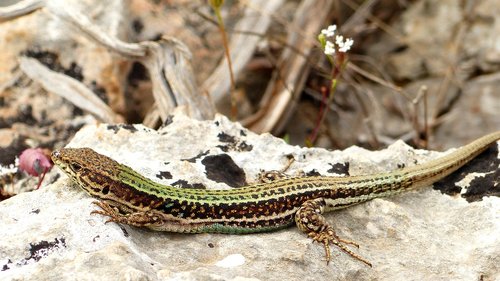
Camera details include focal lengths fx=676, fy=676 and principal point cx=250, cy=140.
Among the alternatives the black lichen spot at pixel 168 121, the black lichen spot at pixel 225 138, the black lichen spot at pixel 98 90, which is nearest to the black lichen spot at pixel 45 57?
the black lichen spot at pixel 98 90

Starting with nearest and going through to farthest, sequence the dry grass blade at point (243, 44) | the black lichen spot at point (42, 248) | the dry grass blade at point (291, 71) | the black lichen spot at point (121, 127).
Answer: the black lichen spot at point (42, 248) < the black lichen spot at point (121, 127) < the dry grass blade at point (243, 44) < the dry grass blade at point (291, 71)

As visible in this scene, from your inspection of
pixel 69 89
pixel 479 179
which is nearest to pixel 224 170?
pixel 479 179

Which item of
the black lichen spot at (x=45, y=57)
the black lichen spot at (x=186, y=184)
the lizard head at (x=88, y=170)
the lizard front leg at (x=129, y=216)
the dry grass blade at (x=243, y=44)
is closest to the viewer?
the lizard front leg at (x=129, y=216)

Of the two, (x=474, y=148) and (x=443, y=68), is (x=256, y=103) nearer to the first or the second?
(x=443, y=68)

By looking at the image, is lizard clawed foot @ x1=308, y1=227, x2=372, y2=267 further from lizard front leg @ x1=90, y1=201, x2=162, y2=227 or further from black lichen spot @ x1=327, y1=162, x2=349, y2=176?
lizard front leg @ x1=90, y1=201, x2=162, y2=227

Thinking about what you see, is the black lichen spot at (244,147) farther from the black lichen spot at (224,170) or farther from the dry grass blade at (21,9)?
the dry grass blade at (21,9)

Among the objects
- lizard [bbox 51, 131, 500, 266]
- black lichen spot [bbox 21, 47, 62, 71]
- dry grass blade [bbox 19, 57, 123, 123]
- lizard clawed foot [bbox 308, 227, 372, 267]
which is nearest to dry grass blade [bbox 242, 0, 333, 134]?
dry grass blade [bbox 19, 57, 123, 123]

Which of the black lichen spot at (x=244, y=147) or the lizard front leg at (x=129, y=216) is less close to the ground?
the black lichen spot at (x=244, y=147)
